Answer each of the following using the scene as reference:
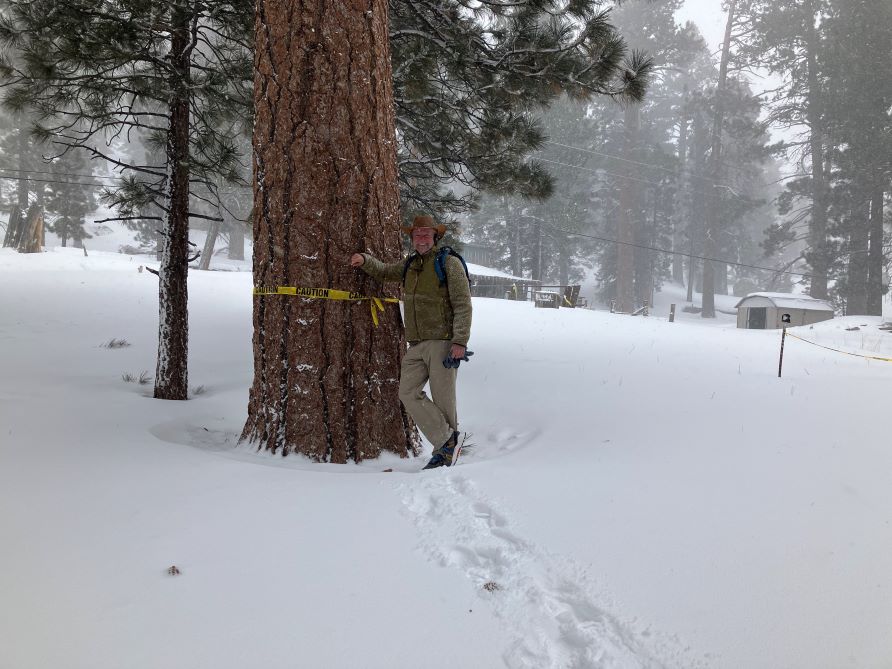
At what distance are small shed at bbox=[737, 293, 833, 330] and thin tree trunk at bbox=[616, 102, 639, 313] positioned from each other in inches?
321

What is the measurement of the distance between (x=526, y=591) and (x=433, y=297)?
2.31 metres

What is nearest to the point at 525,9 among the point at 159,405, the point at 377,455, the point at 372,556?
the point at 377,455

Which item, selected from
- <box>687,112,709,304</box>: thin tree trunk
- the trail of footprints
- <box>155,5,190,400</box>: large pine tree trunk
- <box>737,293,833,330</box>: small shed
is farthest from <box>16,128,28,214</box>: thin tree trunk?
<box>687,112,709,304</box>: thin tree trunk

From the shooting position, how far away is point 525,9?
608 centimetres

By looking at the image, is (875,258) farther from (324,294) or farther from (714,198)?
(324,294)

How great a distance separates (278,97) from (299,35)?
442 mm

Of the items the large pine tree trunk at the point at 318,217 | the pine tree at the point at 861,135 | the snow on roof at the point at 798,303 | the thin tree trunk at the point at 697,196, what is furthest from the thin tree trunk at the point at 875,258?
the large pine tree trunk at the point at 318,217

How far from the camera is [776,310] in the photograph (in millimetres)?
27484

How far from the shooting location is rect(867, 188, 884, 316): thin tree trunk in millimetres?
24688

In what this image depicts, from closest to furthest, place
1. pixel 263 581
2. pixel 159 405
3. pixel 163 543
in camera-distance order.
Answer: pixel 263 581
pixel 163 543
pixel 159 405

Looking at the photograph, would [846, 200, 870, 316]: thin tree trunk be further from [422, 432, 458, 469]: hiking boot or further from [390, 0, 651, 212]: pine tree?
[422, 432, 458, 469]: hiking boot

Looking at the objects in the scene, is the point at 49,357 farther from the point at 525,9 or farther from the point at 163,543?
the point at 525,9

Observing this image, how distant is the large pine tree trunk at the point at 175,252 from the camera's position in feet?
18.6

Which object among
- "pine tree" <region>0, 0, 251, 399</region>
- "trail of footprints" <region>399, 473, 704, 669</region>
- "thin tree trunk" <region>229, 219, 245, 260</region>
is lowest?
"trail of footprints" <region>399, 473, 704, 669</region>
